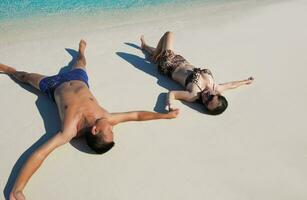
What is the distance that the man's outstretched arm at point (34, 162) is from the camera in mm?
4151

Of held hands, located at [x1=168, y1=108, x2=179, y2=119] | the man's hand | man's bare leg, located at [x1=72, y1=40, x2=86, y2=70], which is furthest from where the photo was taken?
man's bare leg, located at [x1=72, y1=40, x2=86, y2=70]

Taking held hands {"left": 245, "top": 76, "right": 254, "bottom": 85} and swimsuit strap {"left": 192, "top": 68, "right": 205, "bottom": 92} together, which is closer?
swimsuit strap {"left": 192, "top": 68, "right": 205, "bottom": 92}

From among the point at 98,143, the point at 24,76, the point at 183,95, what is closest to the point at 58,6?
the point at 24,76

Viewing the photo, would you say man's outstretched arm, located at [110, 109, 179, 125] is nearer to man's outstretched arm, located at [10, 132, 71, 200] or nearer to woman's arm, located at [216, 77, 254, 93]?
man's outstretched arm, located at [10, 132, 71, 200]

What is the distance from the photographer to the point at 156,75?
672 centimetres

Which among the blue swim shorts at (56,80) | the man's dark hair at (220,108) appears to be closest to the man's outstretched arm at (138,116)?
the man's dark hair at (220,108)

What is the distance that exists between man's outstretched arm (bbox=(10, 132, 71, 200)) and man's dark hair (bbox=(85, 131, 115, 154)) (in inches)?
10.2

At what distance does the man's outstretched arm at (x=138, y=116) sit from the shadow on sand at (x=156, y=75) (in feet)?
0.77

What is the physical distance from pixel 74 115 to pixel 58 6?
5.29 meters

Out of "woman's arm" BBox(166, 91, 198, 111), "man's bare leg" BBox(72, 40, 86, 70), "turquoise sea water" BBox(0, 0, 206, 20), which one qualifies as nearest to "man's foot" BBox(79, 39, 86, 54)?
"man's bare leg" BBox(72, 40, 86, 70)

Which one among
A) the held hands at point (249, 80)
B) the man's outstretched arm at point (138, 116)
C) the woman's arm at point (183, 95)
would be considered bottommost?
the man's outstretched arm at point (138, 116)

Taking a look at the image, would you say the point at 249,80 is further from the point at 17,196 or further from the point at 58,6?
the point at 58,6

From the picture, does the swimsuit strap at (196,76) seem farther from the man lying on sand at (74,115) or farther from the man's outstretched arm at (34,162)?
the man's outstretched arm at (34,162)

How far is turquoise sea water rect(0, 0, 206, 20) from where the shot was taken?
9164 millimetres
